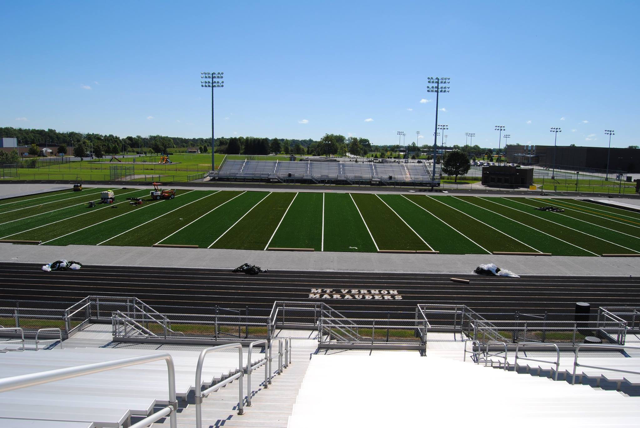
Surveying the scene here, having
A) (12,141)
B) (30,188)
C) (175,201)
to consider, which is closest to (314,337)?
(175,201)

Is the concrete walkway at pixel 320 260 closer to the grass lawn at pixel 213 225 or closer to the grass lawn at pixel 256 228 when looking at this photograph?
the grass lawn at pixel 256 228

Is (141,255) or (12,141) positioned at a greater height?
(12,141)

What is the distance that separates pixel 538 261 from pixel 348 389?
24.3 metres

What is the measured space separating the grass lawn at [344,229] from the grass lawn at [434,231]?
4560 millimetres

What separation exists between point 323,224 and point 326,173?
46750mm

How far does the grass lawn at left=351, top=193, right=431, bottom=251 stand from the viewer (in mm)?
30609

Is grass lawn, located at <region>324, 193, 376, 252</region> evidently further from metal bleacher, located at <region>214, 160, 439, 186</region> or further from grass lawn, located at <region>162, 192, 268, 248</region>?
metal bleacher, located at <region>214, 160, 439, 186</region>

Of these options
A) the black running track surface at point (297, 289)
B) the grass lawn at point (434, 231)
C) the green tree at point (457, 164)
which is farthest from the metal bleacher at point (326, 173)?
the black running track surface at point (297, 289)

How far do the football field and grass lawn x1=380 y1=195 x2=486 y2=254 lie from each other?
0.08 metres

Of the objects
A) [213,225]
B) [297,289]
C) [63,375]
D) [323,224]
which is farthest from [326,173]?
[63,375]

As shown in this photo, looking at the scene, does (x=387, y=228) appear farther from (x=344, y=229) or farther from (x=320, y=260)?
(x=320, y=260)

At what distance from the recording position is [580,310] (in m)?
16.7

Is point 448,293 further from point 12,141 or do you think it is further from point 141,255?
point 12,141

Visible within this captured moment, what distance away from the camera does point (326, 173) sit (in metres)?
83.3
